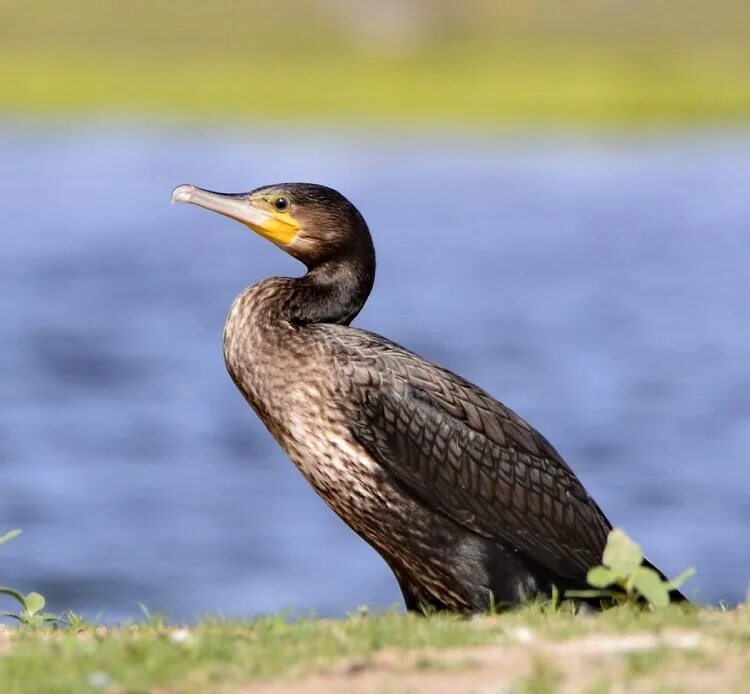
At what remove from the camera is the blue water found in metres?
15.1

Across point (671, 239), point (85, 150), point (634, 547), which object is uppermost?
point (85, 150)

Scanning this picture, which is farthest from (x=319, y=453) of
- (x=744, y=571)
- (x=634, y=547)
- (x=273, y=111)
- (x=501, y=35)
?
(x=501, y=35)

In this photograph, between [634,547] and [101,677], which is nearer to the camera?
[101,677]

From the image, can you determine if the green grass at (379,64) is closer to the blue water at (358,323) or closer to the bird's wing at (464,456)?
the blue water at (358,323)

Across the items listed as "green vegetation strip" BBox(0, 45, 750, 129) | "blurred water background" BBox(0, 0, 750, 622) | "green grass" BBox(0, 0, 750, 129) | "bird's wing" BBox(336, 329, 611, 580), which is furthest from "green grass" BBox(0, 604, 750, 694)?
"green grass" BBox(0, 0, 750, 129)

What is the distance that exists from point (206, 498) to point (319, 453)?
10190mm

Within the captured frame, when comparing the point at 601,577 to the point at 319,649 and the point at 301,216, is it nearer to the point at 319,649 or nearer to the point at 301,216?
the point at 319,649

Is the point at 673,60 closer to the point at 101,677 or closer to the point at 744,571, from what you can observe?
the point at 744,571

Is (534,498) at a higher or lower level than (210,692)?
higher

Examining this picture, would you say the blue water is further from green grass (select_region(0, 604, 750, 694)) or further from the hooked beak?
the hooked beak

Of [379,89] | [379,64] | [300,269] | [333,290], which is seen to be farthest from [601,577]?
[379,64]

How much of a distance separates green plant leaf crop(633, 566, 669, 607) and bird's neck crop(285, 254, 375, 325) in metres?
1.74

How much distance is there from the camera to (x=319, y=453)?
687cm

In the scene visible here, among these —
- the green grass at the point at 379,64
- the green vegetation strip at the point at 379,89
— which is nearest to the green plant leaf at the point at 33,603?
the green vegetation strip at the point at 379,89
